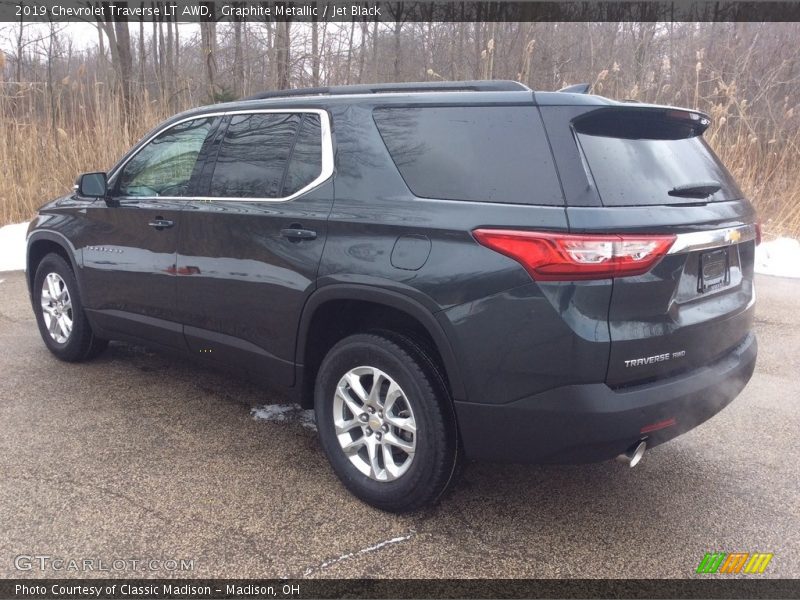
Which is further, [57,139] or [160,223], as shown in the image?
[57,139]

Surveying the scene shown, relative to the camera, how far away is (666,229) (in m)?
2.42

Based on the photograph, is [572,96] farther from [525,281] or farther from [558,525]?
[558,525]

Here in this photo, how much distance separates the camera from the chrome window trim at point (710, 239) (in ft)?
8.05

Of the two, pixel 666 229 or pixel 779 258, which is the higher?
pixel 666 229

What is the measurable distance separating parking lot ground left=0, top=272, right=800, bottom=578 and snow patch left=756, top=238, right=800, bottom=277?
176 inches

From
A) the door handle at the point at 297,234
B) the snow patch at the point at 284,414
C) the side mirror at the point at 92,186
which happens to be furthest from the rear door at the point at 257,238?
the side mirror at the point at 92,186

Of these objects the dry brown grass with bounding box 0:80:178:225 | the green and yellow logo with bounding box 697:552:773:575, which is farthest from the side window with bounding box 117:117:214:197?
the dry brown grass with bounding box 0:80:178:225

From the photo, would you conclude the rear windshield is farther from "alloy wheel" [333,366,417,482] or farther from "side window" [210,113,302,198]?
"side window" [210,113,302,198]

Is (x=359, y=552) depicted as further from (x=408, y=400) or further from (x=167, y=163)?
(x=167, y=163)

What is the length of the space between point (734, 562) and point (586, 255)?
133cm

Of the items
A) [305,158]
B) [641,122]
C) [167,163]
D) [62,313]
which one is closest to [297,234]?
[305,158]

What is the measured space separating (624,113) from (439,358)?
118 cm

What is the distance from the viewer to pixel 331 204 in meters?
3.01

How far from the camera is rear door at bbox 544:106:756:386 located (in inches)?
93.0
